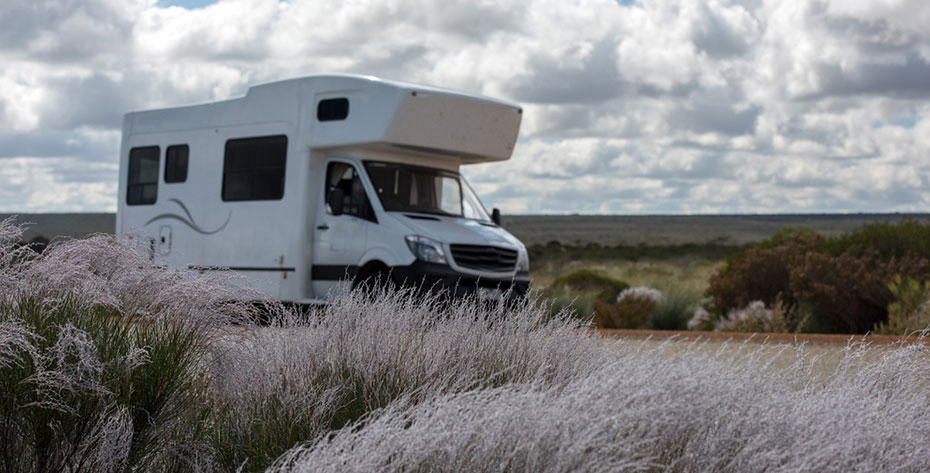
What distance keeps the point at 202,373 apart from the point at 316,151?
7.98 metres

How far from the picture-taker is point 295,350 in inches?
214

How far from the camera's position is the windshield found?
1267 centimetres

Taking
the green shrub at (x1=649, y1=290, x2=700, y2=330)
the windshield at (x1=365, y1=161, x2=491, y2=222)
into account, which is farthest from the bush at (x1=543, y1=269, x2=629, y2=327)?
the windshield at (x1=365, y1=161, x2=491, y2=222)

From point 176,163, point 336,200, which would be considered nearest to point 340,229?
point 336,200

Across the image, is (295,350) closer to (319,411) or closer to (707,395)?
(319,411)

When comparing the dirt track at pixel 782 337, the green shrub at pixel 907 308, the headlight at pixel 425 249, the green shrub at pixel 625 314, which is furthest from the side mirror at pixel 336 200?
the green shrub at pixel 907 308

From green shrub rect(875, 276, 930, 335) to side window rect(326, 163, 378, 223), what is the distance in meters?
6.47

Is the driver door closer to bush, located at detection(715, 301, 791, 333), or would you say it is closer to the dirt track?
the dirt track

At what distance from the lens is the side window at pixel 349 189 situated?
41.0 feet

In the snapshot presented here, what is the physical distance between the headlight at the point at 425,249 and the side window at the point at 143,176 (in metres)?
5.09

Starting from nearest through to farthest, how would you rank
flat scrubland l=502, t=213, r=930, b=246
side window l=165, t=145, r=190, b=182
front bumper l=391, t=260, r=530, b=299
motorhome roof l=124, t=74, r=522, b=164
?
front bumper l=391, t=260, r=530, b=299 < motorhome roof l=124, t=74, r=522, b=164 < side window l=165, t=145, r=190, b=182 < flat scrubland l=502, t=213, r=930, b=246

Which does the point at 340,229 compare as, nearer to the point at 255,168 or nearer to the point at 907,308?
the point at 255,168

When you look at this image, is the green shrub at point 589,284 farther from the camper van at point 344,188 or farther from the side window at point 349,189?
the side window at point 349,189

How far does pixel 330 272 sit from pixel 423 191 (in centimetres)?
159
